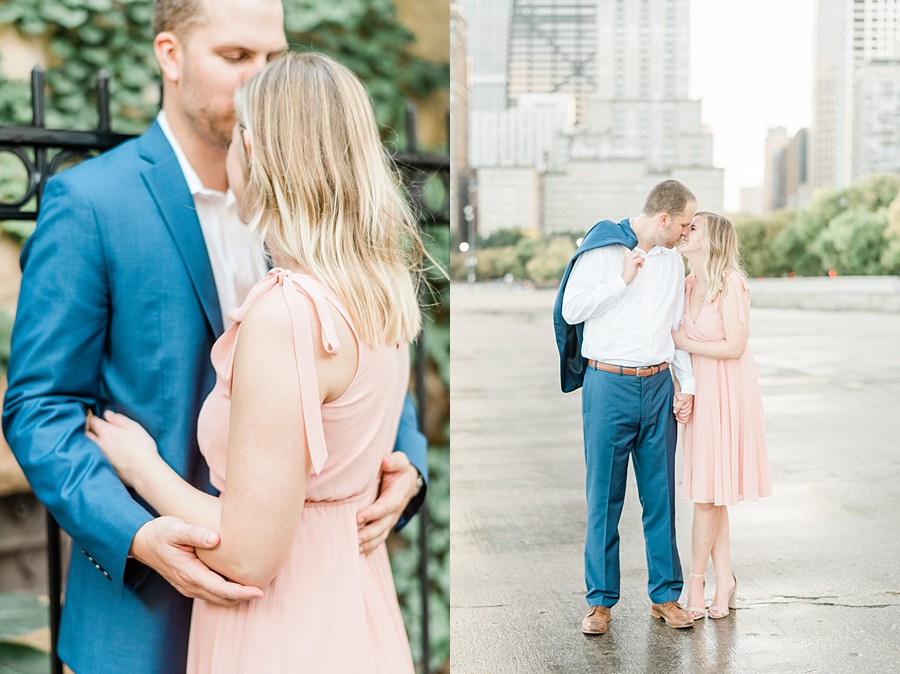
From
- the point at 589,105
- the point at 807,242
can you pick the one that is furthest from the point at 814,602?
the point at 807,242

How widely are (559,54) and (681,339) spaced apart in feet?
11.2

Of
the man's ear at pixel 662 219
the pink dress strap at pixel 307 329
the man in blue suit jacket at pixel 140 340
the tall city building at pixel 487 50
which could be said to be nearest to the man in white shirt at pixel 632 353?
the man's ear at pixel 662 219

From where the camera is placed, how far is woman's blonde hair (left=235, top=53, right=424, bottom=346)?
137 cm

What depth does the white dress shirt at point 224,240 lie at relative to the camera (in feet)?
5.29

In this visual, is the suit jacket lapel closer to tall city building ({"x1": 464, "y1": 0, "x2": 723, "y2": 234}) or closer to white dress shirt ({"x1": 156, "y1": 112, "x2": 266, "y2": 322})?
white dress shirt ({"x1": 156, "y1": 112, "x2": 266, "y2": 322})

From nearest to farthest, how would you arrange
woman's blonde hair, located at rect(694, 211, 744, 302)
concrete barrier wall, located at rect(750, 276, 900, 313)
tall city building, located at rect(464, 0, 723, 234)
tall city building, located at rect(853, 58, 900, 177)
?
woman's blonde hair, located at rect(694, 211, 744, 302)
tall city building, located at rect(464, 0, 723, 234)
tall city building, located at rect(853, 58, 900, 177)
concrete barrier wall, located at rect(750, 276, 900, 313)

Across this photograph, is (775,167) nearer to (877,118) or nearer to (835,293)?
(877,118)

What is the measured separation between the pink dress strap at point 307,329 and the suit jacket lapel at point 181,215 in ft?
0.85

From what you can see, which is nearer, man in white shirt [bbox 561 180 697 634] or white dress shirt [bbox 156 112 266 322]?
white dress shirt [bbox 156 112 266 322]

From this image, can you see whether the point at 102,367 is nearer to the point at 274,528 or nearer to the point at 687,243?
the point at 274,528

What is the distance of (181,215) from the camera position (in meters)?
1.57

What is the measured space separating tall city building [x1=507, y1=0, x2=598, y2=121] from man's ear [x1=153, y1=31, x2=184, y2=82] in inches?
179

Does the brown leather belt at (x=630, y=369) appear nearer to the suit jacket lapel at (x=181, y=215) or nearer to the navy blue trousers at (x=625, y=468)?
the navy blue trousers at (x=625, y=468)

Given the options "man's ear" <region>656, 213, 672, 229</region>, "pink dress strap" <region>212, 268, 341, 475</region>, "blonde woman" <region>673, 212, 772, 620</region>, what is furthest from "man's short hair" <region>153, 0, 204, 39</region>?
"blonde woman" <region>673, 212, 772, 620</region>
